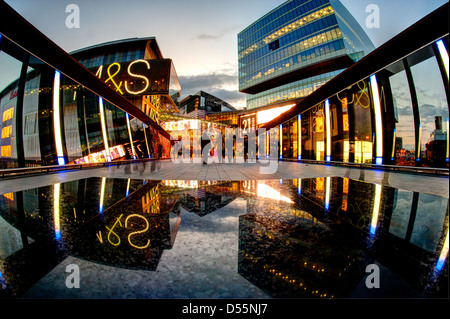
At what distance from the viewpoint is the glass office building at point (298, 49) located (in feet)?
152

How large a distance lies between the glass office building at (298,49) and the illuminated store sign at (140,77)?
39.0 metres

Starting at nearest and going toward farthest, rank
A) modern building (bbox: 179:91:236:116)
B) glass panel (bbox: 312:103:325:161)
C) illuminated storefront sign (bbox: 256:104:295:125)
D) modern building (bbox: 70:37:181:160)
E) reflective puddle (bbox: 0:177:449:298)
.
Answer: reflective puddle (bbox: 0:177:449:298)
glass panel (bbox: 312:103:325:161)
modern building (bbox: 70:37:181:160)
illuminated storefront sign (bbox: 256:104:295:125)
modern building (bbox: 179:91:236:116)

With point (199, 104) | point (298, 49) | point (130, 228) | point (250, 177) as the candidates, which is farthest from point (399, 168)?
point (199, 104)

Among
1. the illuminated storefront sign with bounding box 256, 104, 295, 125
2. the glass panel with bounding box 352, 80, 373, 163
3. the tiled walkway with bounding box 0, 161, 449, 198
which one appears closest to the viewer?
the tiled walkway with bounding box 0, 161, 449, 198

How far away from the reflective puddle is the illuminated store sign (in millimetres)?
26415

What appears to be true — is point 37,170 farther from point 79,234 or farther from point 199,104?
point 199,104

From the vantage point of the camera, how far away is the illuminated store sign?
26500mm

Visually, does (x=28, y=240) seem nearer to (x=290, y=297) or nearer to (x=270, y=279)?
(x=270, y=279)

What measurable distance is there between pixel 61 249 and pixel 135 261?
0.96 meters

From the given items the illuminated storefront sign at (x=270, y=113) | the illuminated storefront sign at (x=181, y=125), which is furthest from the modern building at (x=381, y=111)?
the illuminated storefront sign at (x=181, y=125)

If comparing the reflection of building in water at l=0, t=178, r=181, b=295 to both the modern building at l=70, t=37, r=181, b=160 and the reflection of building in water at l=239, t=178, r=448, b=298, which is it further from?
the modern building at l=70, t=37, r=181, b=160

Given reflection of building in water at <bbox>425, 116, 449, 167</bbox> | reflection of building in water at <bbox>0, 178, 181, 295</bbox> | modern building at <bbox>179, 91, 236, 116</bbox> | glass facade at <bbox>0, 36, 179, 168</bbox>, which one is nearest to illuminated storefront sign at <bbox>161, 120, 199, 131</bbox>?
glass facade at <bbox>0, 36, 179, 168</bbox>

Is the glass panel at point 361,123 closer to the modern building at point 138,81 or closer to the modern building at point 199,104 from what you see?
the modern building at point 138,81
